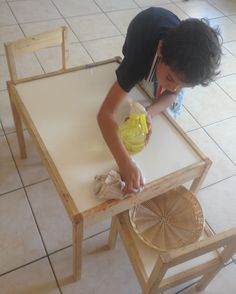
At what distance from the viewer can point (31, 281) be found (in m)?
1.19

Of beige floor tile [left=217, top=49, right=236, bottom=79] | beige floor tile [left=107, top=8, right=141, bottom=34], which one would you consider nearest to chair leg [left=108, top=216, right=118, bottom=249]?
beige floor tile [left=217, top=49, right=236, bottom=79]

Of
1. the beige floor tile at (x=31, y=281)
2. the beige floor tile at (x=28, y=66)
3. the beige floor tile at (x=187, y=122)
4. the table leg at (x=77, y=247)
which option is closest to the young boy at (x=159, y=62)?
the table leg at (x=77, y=247)

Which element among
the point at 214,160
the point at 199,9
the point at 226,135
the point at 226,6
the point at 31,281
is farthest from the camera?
the point at 226,6

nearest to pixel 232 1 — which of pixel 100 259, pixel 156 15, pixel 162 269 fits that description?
pixel 156 15

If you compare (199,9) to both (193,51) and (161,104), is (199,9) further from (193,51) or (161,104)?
(193,51)

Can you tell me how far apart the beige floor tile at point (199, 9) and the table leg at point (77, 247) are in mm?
2252

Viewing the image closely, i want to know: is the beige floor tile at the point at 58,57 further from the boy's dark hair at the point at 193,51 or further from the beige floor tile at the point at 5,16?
the boy's dark hair at the point at 193,51

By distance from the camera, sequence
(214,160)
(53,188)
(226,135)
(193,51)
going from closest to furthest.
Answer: (193,51), (53,188), (214,160), (226,135)

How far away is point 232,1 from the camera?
9.48 ft

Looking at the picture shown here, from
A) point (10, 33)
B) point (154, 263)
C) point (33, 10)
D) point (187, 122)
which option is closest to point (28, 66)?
point (10, 33)

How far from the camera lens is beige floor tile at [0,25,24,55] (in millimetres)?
2109

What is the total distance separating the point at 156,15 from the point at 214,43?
28 centimetres

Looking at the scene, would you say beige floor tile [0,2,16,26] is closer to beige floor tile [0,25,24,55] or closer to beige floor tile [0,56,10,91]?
beige floor tile [0,25,24,55]

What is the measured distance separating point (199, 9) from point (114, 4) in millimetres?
729
